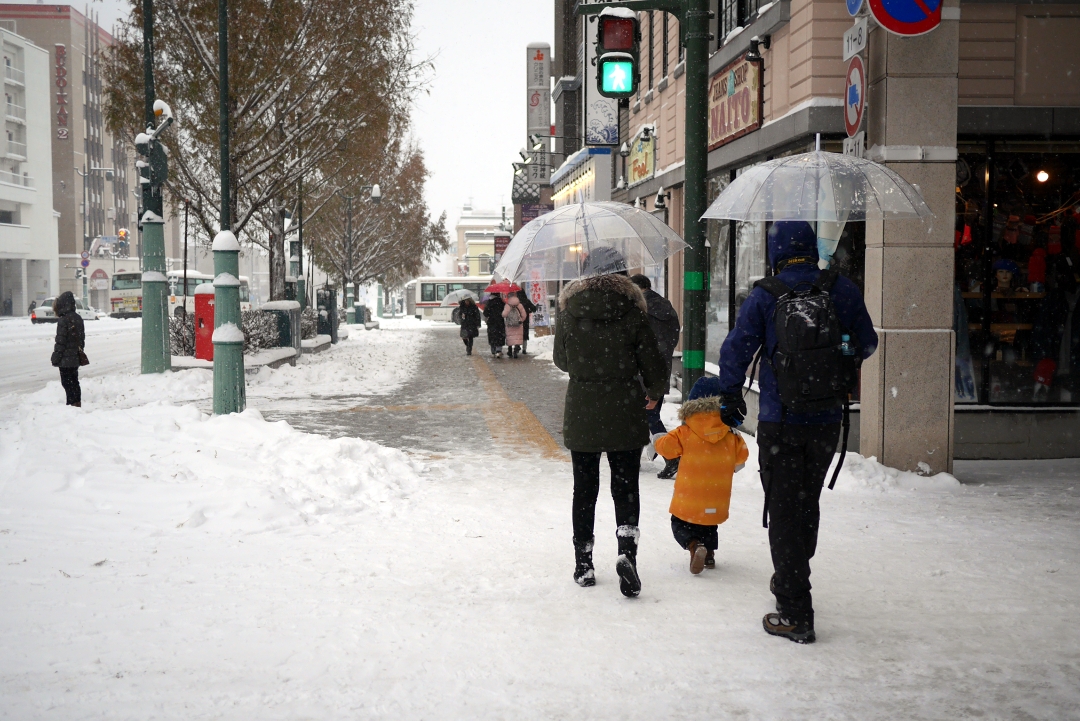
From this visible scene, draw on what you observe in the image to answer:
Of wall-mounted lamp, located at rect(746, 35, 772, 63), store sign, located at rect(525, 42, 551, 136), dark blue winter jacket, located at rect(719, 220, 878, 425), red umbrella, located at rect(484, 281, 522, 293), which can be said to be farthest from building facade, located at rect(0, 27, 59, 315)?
dark blue winter jacket, located at rect(719, 220, 878, 425)

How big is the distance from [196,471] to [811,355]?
16.1 ft

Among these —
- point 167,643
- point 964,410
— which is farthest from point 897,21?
point 167,643

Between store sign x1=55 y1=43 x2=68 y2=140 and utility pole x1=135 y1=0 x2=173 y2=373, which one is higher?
store sign x1=55 y1=43 x2=68 y2=140

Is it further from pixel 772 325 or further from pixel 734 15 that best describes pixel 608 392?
pixel 734 15

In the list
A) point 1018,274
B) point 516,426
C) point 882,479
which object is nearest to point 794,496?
point 882,479

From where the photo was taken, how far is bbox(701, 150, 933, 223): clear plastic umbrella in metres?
5.65

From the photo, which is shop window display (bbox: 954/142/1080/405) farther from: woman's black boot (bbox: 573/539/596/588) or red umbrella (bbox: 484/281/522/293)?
red umbrella (bbox: 484/281/522/293)

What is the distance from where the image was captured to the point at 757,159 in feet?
37.9

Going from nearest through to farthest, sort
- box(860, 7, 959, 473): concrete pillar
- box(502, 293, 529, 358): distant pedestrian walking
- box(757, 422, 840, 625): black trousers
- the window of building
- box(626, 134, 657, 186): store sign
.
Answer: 1. box(757, 422, 840, 625): black trousers
2. box(860, 7, 959, 473): concrete pillar
3. the window of building
4. box(626, 134, 657, 186): store sign
5. box(502, 293, 529, 358): distant pedestrian walking

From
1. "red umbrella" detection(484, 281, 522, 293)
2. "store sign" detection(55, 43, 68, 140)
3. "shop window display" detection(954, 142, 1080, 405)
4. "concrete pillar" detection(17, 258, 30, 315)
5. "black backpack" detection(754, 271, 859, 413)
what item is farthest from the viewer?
"store sign" detection(55, 43, 68, 140)

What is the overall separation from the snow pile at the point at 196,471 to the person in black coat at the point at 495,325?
14.8 metres

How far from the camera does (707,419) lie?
543 centimetres

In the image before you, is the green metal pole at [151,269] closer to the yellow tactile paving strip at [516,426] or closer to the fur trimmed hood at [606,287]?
the yellow tactile paving strip at [516,426]

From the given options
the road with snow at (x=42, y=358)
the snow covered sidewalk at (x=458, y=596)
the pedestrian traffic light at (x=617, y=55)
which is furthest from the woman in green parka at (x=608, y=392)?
the road with snow at (x=42, y=358)
